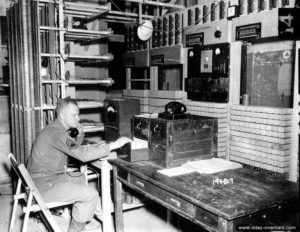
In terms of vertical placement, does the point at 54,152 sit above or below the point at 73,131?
below

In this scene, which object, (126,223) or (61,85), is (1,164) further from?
(126,223)

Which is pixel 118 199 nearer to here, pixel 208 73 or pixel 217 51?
pixel 208 73

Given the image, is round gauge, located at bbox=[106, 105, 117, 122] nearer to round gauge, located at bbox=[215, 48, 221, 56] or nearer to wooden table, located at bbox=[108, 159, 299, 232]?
wooden table, located at bbox=[108, 159, 299, 232]

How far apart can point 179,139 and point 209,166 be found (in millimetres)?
347

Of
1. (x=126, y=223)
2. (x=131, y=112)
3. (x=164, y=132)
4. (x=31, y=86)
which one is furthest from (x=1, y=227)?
(x=164, y=132)

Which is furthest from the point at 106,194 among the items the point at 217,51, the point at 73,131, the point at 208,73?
the point at 217,51

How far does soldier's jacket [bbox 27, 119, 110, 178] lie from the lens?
2.97m

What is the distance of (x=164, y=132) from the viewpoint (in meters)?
2.71

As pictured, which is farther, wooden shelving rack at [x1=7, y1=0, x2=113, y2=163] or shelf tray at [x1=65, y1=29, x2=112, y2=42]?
shelf tray at [x1=65, y1=29, x2=112, y2=42]

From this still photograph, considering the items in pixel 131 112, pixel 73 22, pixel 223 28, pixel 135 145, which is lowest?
pixel 135 145

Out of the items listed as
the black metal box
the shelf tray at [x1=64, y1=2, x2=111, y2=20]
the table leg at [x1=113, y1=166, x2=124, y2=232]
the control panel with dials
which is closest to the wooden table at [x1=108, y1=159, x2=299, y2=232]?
the black metal box

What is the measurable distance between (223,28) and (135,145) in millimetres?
1556

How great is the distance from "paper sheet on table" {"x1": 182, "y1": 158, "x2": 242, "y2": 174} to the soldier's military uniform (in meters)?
0.82

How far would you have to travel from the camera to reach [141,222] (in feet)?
12.4
